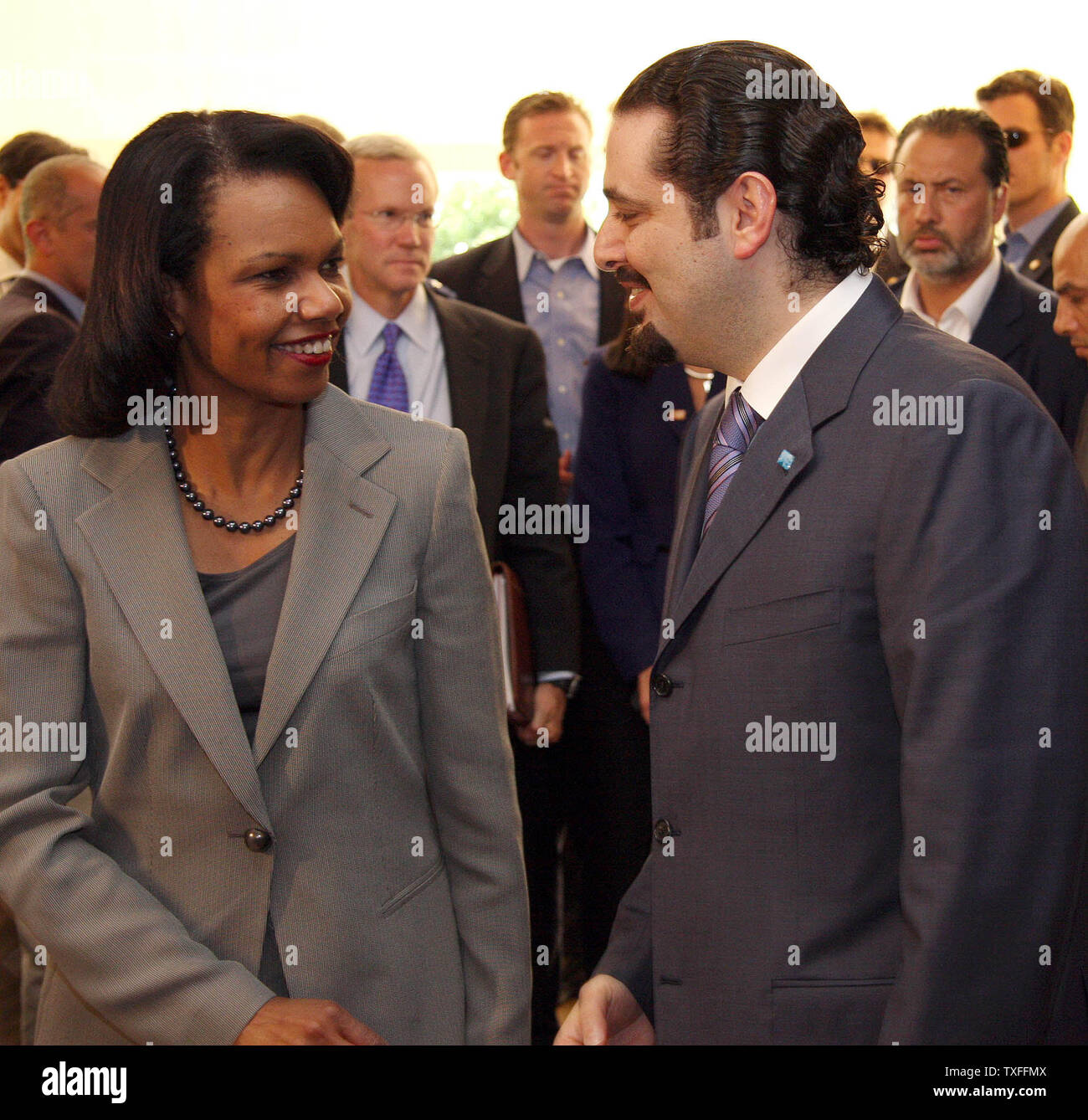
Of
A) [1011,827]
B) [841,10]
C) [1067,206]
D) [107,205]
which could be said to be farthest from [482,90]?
[1011,827]

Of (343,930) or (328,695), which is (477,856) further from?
(328,695)

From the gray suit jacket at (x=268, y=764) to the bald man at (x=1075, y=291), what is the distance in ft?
5.80

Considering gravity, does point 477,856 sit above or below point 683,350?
below

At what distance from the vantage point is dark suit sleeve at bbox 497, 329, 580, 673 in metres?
3.05

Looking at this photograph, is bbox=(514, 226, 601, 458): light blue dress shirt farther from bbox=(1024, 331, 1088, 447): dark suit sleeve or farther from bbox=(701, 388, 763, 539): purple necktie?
bbox=(701, 388, 763, 539): purple necktie

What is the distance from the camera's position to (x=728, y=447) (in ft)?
5.20

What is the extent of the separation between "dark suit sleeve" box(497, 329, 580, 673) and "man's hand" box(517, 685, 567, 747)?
0.17 feet

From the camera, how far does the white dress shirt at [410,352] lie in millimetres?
3125

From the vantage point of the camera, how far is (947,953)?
1.22m

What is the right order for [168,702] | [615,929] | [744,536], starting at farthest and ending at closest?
1. [615,929]
2. [168,702]
3. [744,536]

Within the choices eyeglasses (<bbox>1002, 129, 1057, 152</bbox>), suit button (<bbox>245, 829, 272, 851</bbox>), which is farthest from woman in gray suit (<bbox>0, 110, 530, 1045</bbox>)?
eyeglasses (<bbox>1002, 129, 1057, 152</bbox>)

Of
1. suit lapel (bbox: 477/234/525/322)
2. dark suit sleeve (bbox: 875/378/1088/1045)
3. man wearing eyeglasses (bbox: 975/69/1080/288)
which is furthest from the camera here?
man wearing eyeglasses (bbox: 975/69/1080/288)

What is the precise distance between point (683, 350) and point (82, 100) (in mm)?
3935
